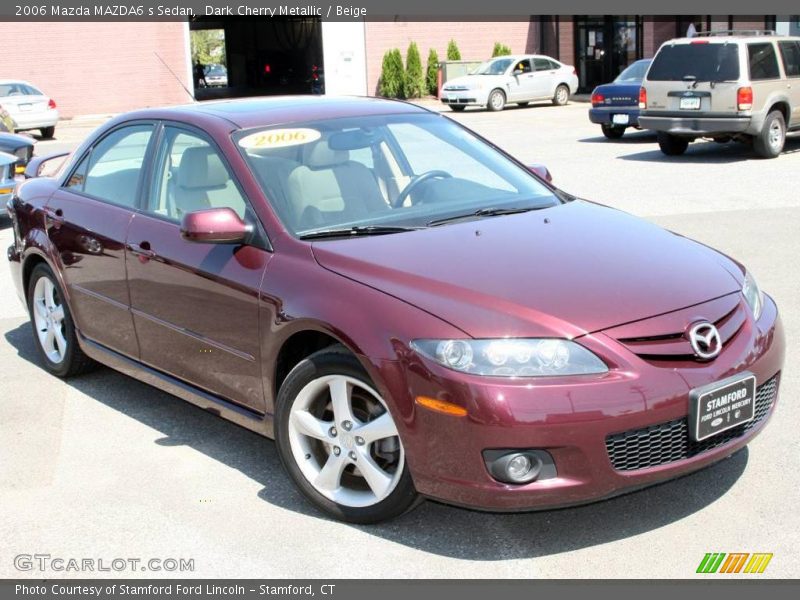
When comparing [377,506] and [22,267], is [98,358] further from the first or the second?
[377,506]

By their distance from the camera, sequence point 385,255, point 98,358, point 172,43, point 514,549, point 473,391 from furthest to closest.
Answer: point 172,43
point 98,358
point 385,255
point 514,549
point 473,391

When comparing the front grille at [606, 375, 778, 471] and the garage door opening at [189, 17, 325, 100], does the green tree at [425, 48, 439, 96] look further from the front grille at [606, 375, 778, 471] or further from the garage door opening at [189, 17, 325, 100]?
the front grille at [606, 375, 778, 471]

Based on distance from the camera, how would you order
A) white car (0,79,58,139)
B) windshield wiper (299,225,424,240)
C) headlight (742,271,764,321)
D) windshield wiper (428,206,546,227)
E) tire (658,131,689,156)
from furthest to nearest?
white car (0,79,58,139)
tire (658,131,689,156)
windshield wiper (428,206,546,227)
windshield wiper (299,225,424,240)
headlight (742,271,764,321)

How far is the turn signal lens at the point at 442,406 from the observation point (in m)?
3.63

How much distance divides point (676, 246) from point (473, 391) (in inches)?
59.3

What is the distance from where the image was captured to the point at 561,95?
3117 cm

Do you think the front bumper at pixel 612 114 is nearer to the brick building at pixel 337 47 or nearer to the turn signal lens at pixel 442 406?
the turn signal lens at pixel 442 406

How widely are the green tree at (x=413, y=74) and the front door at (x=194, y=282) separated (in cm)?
3336

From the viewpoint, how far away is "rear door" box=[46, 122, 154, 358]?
5.40 meters

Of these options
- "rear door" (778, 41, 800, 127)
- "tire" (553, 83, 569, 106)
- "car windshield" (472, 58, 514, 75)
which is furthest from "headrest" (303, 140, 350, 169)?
"tire" (553, 83, 569, 106)

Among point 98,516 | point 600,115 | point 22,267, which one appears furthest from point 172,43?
point 98,516

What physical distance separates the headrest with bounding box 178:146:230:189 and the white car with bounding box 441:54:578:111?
2503 centimetres

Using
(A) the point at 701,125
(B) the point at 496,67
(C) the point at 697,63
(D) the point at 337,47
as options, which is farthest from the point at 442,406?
(D) the point at 337,47

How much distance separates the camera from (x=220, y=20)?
5128 cm
